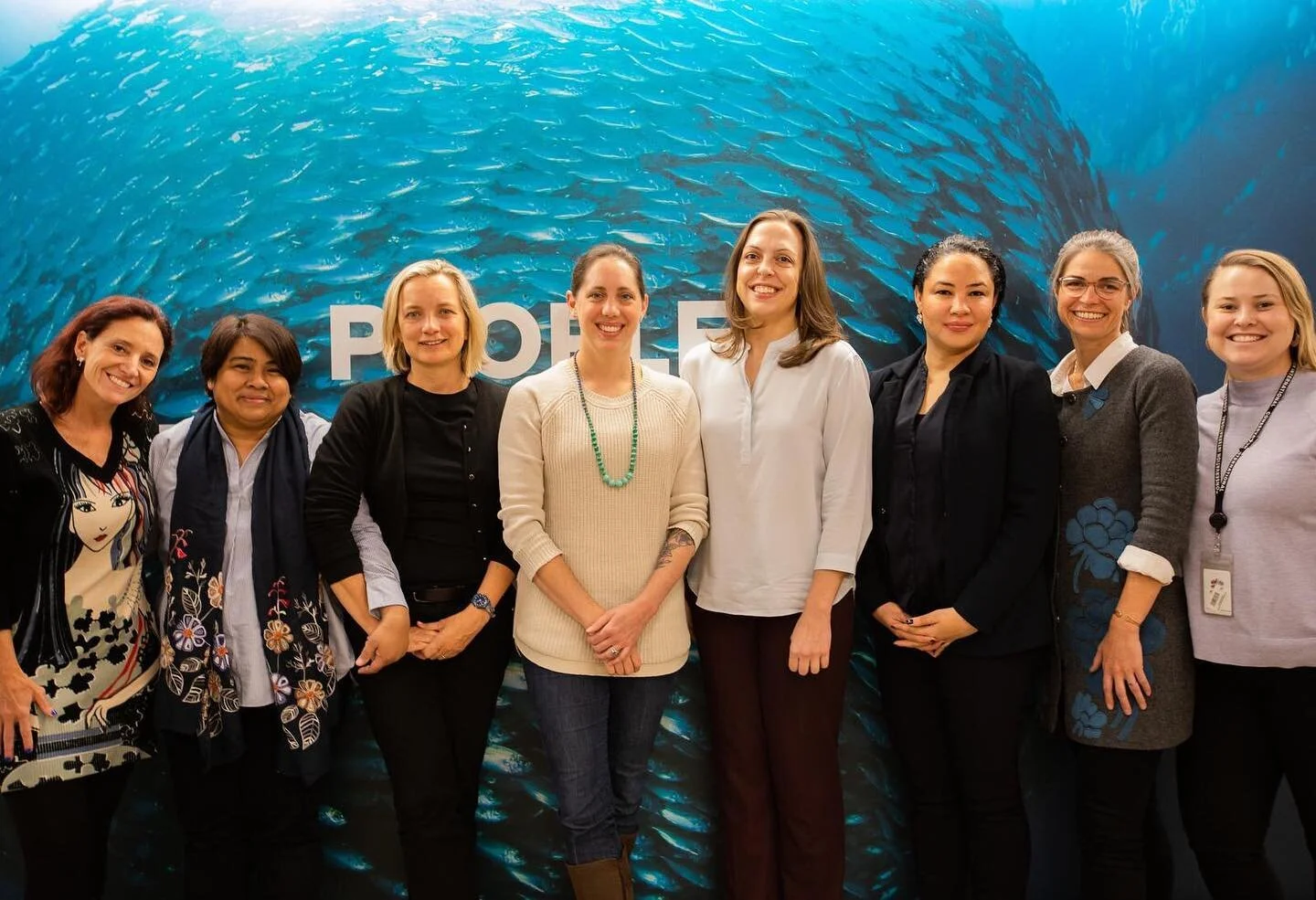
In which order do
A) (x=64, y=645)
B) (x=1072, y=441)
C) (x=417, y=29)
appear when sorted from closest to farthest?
(x=64, y=645), (x=1072, y=441), (x=417, y=29)

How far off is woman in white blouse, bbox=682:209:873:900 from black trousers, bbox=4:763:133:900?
1.52m

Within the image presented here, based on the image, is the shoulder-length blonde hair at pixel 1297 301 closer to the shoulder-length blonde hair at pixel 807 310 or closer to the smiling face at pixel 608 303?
the shoulder-length blonde hair at pixel 807 310

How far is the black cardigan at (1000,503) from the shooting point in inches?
74.0

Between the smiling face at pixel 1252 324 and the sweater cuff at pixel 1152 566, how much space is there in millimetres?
548

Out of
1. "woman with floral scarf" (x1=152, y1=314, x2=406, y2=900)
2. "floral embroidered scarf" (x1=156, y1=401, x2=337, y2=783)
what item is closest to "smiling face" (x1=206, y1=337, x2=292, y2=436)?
"woman with floral scarf" (x1=152, y1=314, x2=406, y2=900)

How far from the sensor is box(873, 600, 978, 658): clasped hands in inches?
74.5

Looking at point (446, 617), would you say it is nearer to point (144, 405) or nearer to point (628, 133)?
point (144, 405)

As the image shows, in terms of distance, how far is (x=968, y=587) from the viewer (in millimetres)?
1888

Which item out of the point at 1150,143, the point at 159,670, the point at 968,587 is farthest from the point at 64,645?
the point at 1150,143

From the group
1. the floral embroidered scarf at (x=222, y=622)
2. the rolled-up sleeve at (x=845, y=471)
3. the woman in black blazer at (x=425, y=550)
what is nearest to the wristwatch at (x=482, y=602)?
the woman in black blazer at (x=425, y=550)

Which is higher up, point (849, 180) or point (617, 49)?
point (617, 49)

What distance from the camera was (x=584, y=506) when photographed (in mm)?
1843

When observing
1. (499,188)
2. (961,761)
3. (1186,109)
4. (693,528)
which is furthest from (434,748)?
(1186,109)

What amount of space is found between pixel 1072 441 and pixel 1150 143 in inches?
47.3
